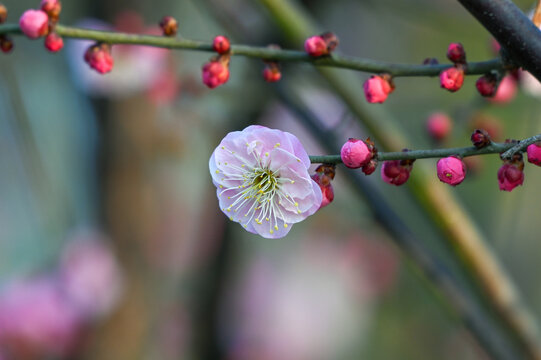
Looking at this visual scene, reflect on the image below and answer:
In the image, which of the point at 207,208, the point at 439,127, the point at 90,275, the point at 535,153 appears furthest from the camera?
the point at 90,275

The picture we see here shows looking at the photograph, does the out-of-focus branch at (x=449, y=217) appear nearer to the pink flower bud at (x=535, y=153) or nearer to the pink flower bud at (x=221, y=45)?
the pink flower bud at (x=221, y=45)

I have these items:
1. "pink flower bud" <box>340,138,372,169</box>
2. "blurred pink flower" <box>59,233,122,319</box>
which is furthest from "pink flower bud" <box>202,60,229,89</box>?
"blurred pink flower" <box>59,233,122,319</box>

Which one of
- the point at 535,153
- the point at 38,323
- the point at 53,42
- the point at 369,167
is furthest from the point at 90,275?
the point at 535,153

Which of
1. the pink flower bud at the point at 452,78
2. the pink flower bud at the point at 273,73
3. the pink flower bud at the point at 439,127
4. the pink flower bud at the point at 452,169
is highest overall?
the pink flower bud at the point at 439,127

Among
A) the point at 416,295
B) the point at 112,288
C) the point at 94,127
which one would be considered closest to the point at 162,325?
the point at 112,288

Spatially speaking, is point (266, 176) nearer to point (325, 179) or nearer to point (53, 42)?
point (325, 179)

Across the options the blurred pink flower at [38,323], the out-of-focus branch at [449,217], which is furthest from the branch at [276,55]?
the blurred pink flower at [38,323]

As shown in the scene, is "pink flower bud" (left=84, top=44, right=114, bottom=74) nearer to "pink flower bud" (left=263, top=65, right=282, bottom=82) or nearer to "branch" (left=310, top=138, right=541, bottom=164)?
"pink flower bud" (left=263, top=65, right=282, bottom=82)
